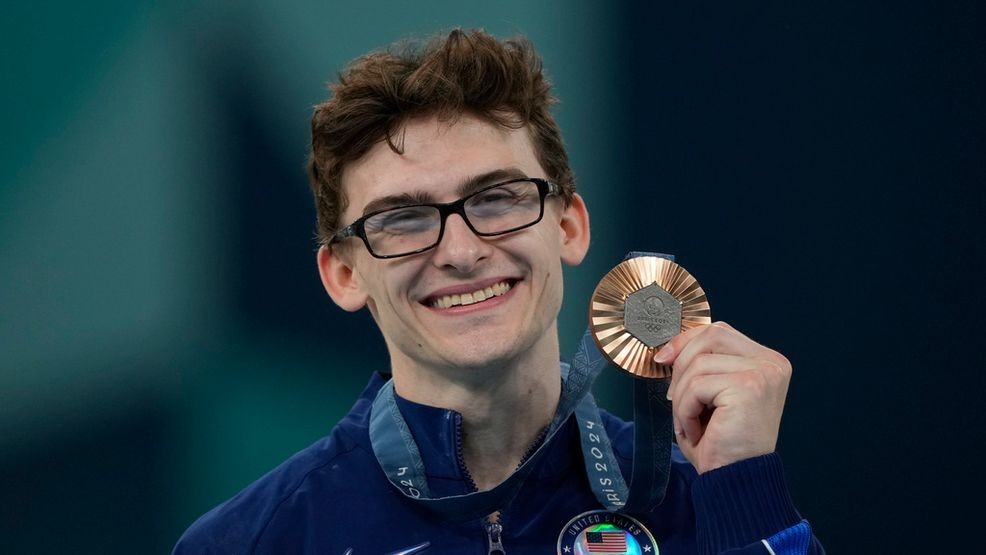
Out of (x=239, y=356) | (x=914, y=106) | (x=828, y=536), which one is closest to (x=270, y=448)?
(x=239, y=356)

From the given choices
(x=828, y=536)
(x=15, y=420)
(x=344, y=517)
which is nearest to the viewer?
(x=344, y=517)

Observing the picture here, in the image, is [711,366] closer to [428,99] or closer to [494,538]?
[494,538]

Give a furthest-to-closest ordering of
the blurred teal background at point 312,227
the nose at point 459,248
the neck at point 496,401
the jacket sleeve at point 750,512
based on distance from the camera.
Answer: the blurred teal background at point 312,227 → the neck at point 496,401 → the nose at point 459,248 → the jacket sleeve at point 750,512

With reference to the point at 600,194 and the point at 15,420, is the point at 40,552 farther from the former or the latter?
the point at 600,194

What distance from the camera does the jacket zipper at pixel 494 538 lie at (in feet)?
6.50

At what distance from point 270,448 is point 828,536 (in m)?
1.50

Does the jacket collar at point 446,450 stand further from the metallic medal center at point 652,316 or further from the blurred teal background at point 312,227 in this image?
the blurred teal background at point 312,227

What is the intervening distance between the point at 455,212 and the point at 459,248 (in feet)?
0.21

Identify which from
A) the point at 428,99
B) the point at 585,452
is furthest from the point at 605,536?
the point at 428,99

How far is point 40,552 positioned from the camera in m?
2.90

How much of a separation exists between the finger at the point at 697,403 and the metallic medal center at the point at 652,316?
0.33ft

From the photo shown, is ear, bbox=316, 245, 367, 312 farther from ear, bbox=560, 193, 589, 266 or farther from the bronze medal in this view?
the bronze medal

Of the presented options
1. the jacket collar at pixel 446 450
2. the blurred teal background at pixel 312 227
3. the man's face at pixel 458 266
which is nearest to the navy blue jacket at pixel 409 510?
the jacket collar at pixel 446 450

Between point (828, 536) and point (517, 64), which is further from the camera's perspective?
point (828, 536)
